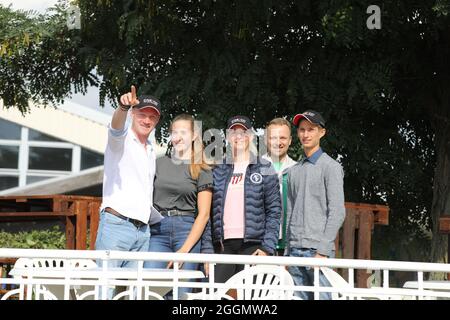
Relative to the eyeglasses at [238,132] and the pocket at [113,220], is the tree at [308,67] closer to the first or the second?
the eyeglasses at [238,132]

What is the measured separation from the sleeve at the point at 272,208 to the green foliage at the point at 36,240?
9804 millimetres

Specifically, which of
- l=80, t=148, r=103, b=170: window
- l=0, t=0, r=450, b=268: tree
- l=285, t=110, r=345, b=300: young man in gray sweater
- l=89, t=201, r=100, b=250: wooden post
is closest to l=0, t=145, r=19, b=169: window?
l=80, t=148, r=103, b=170: window

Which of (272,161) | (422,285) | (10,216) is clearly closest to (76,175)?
(10,216)

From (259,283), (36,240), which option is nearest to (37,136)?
(36,240)

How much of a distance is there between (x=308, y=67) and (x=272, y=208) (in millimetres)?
6986

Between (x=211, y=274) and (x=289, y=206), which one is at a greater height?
(x=289, y=206)

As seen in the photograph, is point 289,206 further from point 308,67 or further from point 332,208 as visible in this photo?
point 308,67

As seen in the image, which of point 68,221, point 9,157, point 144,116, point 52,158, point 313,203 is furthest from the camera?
point 9,157

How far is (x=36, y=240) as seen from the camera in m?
16.3

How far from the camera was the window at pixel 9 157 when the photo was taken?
25.3 m

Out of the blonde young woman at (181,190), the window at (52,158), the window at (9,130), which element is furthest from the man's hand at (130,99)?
the window at (9,130)

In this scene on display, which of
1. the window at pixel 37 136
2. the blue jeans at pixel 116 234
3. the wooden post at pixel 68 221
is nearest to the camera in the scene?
the blue jeans at pixel 116 234

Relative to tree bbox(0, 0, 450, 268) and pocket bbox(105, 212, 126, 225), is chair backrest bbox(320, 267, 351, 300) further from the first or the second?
tree bbox(0, 0, 450, 268)

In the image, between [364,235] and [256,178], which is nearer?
[256,178]
